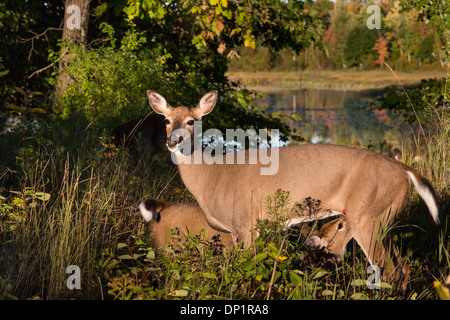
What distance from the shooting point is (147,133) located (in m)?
7.49

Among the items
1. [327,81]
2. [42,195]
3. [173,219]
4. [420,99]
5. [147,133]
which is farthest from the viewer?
[327,81]

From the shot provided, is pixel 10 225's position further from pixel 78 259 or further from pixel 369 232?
pixel 369 232

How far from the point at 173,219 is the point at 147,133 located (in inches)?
96.7

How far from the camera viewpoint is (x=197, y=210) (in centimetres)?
535

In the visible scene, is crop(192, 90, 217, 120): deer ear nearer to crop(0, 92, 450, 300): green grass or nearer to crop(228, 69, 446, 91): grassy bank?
crop(0, 92, 450, 300): green grass

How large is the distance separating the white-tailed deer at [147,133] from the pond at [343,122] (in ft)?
21.7

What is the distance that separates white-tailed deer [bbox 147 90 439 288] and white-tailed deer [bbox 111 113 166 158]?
1.96 metres

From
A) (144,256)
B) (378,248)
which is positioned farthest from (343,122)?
(144,256)

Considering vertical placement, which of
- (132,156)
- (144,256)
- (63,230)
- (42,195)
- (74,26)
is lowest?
(144,256)

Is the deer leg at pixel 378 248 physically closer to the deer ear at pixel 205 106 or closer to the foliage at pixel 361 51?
the deer ear at pixel 205 106

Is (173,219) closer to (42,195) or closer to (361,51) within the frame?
(42,195)
